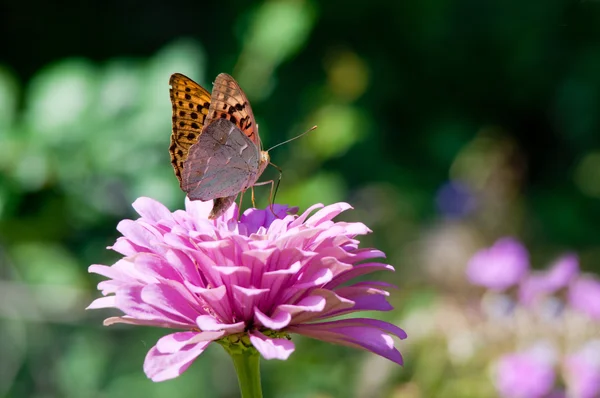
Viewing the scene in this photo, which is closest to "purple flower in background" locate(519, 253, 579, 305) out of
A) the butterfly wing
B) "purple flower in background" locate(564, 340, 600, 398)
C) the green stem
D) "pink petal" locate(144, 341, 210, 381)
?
"purple flower in background" locate(564, 340, 600, 398)

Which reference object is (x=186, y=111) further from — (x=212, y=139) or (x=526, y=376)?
(x=526, y=376)

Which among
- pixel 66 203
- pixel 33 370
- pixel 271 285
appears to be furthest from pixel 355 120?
pixel 271 285

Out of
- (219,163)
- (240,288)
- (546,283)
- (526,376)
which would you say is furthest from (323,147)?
(240,288)

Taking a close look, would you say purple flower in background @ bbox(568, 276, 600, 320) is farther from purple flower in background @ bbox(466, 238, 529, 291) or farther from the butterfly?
the butterfly

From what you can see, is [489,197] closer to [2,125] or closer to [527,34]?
[527,34]

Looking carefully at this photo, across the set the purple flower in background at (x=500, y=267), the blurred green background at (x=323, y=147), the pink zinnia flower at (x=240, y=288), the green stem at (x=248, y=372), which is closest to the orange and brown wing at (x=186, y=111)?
the pink zinnia flower at (x=240, y=288)
